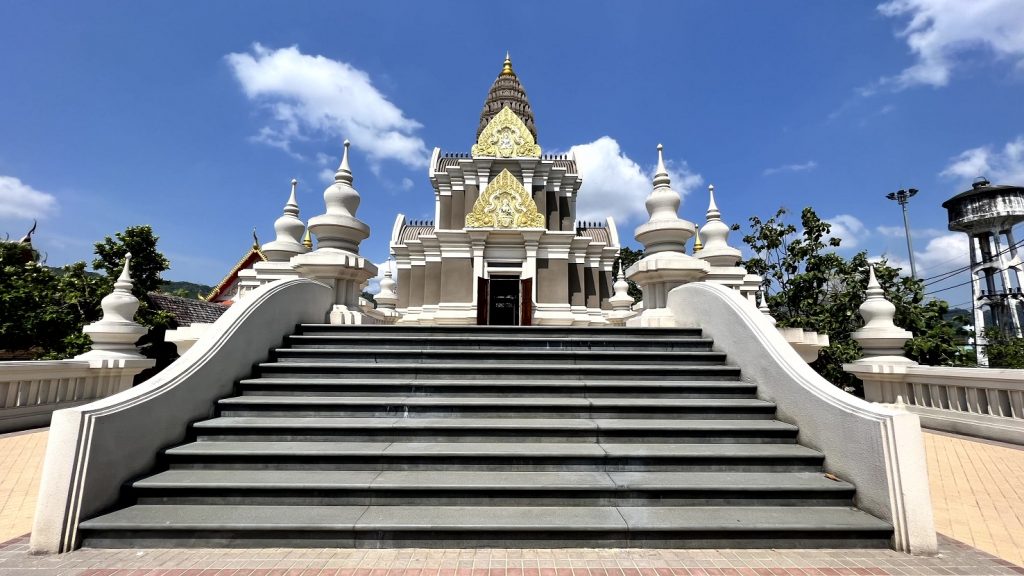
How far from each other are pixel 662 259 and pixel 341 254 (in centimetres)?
590

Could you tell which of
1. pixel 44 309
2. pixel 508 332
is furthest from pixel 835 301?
pixel 44 309

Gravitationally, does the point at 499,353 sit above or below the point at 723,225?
below

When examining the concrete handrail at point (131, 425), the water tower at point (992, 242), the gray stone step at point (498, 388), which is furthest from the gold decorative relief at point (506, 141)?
the water tower at point (992, 242)

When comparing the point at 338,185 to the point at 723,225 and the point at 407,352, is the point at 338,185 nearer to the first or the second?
the point at 407,352

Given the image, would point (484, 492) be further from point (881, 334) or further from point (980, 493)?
point (881, 334)

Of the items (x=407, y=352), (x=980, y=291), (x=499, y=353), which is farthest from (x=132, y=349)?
(x=980, y=291)

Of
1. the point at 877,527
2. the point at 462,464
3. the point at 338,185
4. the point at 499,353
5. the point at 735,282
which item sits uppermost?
the point at 338,185

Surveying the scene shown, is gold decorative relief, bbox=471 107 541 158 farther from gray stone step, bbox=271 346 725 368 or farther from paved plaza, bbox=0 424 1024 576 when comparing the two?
paved plaza, bbox=0 424 1024 576

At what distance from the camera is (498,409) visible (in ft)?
15.2

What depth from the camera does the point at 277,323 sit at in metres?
5.94

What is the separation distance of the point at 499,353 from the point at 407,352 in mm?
1218

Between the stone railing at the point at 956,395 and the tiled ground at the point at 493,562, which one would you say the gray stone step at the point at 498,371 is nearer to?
the tiled ground at the point at 493,562

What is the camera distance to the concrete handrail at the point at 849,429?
3.17 meters

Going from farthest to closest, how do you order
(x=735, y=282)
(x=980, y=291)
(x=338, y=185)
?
(x=980, y=291) → (x=735, y=282) → (x=338, y=185)
